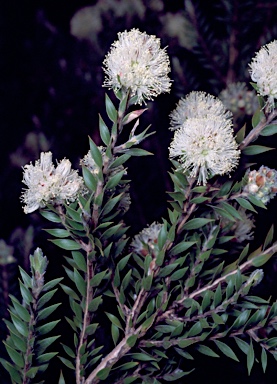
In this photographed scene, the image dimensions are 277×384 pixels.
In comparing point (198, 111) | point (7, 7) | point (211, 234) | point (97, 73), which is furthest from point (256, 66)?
point (7, 7)

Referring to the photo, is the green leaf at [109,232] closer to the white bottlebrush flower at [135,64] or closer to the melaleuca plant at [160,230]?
the melaleuca plant at [160,230]

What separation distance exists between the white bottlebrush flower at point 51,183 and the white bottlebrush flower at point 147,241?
0.13 m

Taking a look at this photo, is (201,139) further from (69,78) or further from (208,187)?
(69,78)

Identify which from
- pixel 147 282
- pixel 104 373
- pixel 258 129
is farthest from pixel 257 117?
pixel 104 373

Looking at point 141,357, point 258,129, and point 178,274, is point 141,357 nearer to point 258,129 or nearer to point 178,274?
point 178,274

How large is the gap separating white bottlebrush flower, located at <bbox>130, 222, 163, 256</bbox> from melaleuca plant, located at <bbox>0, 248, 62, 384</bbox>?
0.45 feet

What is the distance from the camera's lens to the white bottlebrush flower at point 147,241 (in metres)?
0.66

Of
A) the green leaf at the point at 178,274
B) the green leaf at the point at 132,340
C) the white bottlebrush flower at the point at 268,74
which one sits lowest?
the green leaf at the point at 132,340

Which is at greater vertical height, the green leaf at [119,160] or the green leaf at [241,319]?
the green leaf at [119,160]

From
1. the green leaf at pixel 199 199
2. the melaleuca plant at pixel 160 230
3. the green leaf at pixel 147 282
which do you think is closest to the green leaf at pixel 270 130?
the melaleuca plant at pixel 160 230

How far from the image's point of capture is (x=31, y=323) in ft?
1.86

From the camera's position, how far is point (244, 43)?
0.96 meters

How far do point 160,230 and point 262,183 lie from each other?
12cm

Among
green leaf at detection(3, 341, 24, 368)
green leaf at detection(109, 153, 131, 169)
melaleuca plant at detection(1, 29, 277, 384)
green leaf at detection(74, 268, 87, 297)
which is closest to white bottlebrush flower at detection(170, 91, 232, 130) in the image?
melaleuca plant at detection(1, 29, 277, 384)
